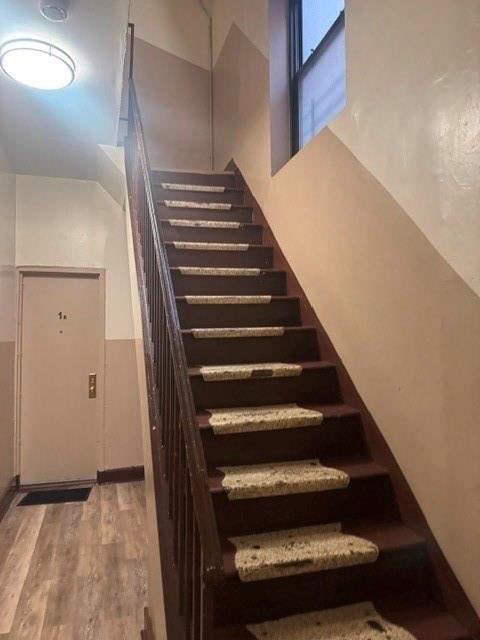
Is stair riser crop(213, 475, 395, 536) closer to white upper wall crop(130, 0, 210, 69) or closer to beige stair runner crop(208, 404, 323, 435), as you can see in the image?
beige stair runner crop(208, 404, 323, 435)

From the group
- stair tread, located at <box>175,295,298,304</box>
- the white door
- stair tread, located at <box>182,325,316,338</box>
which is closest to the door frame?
the white door

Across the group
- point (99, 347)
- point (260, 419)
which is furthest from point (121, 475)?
point (260, 419)

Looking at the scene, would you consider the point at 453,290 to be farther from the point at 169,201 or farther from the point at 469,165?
the point at 169,201

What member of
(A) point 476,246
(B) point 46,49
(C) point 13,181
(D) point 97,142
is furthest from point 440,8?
(C) point 13,181

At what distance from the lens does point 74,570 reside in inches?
115

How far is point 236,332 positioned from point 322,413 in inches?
27.2

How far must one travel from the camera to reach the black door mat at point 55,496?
4117 mm

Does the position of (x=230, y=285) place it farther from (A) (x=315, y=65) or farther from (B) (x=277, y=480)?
(A) (x=315, y=65)

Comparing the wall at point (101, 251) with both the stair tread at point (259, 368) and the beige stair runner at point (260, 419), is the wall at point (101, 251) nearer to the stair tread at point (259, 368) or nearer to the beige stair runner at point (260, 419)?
the stair tread at point (259, 368)

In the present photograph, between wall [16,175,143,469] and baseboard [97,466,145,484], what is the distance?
53 mm

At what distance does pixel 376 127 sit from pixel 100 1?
2100 mm

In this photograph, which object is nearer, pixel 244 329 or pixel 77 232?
pixel 244 329

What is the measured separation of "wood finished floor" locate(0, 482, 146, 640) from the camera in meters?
2.38

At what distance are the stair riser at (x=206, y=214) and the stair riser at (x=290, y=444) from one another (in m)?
2.07
